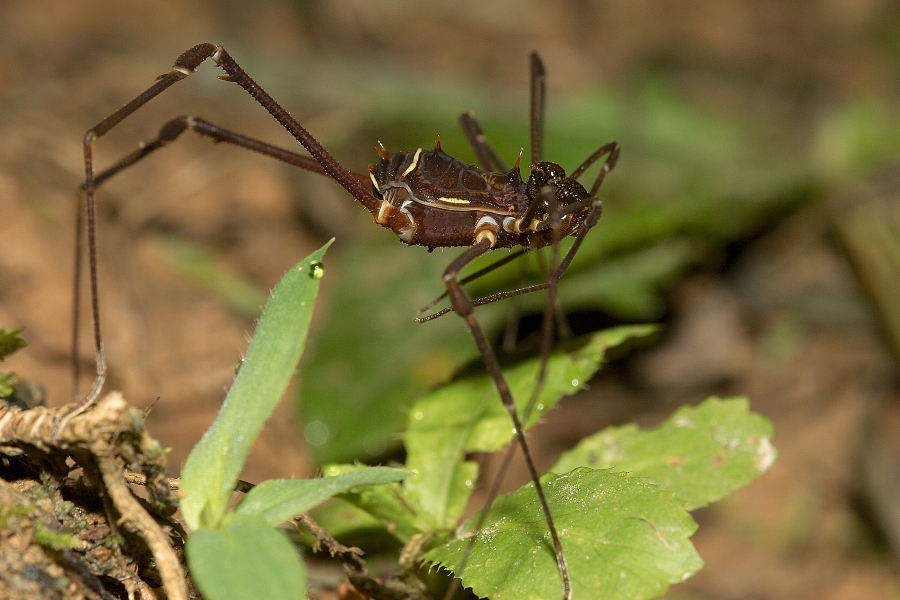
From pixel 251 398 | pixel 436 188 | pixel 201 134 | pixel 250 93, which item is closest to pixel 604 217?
pixel 436 188

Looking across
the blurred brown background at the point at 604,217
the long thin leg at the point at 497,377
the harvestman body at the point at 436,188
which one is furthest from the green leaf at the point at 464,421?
the blurred brown background at the point at 604,217

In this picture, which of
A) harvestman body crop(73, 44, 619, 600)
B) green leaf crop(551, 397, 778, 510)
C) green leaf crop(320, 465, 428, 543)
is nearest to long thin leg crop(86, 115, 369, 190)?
harvestman body crop(73, 44, 619, 600)

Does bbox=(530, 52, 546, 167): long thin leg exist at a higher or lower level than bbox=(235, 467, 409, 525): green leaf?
higher

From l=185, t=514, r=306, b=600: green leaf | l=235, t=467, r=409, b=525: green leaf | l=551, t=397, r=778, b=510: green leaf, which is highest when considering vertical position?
l=551, t=397, r=778, b=510: green leaf

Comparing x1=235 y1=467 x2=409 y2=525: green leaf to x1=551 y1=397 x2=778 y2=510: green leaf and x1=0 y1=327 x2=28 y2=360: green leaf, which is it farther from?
x1=551 y1=397 x2=778 y2=510: green leaf

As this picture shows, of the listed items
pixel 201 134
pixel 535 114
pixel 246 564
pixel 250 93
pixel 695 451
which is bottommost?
pixel 246 564

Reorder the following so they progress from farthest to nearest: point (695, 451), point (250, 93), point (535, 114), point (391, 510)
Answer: point (535, 114) → point (250, 93) → point (695, 451) → point (391, 510)

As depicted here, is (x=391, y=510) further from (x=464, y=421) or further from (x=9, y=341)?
(x=9, y=341)

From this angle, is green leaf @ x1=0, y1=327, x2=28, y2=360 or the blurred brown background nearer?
green leaf @ x1=0, y1=327, x2=28, y2=360
